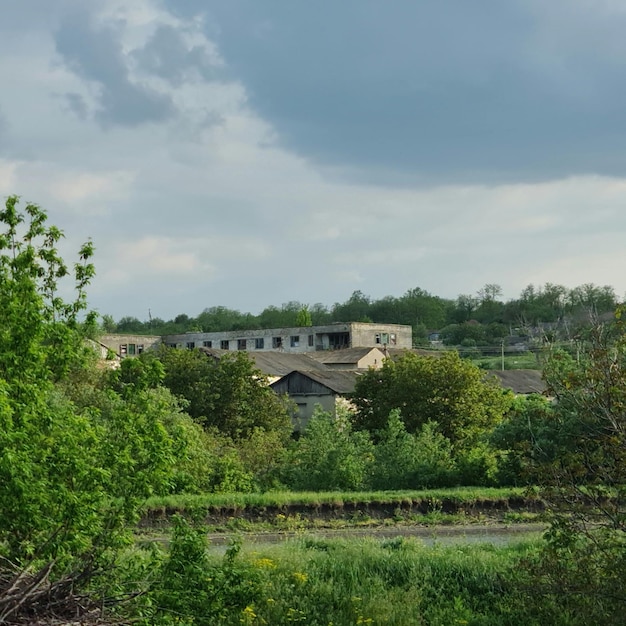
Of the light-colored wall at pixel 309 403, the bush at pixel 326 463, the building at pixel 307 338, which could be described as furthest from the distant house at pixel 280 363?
the bush at pixel 326 463

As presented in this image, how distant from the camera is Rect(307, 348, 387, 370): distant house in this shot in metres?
80.2

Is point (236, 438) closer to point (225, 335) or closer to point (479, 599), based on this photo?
point (479, 599)

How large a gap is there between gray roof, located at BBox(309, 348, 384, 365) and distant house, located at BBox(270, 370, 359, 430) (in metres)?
14.7

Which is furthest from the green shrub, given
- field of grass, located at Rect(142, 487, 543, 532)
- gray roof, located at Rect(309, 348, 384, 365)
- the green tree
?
gray roof, located at Rect(309, 348, 384, 365)

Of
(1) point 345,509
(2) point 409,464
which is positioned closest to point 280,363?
(2) point 409,464

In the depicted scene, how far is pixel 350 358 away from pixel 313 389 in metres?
18.2

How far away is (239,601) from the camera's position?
12781mm

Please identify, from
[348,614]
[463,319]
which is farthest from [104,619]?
[463,319]

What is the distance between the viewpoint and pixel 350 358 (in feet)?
266

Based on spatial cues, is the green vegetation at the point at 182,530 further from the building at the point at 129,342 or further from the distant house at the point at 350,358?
the building at the point at 129,342

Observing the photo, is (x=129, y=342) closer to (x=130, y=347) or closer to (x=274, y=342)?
(x=130, y=347)

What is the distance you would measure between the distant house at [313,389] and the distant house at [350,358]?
14.3 meters

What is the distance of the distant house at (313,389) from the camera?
203 feet

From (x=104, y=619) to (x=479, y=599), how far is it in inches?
329
